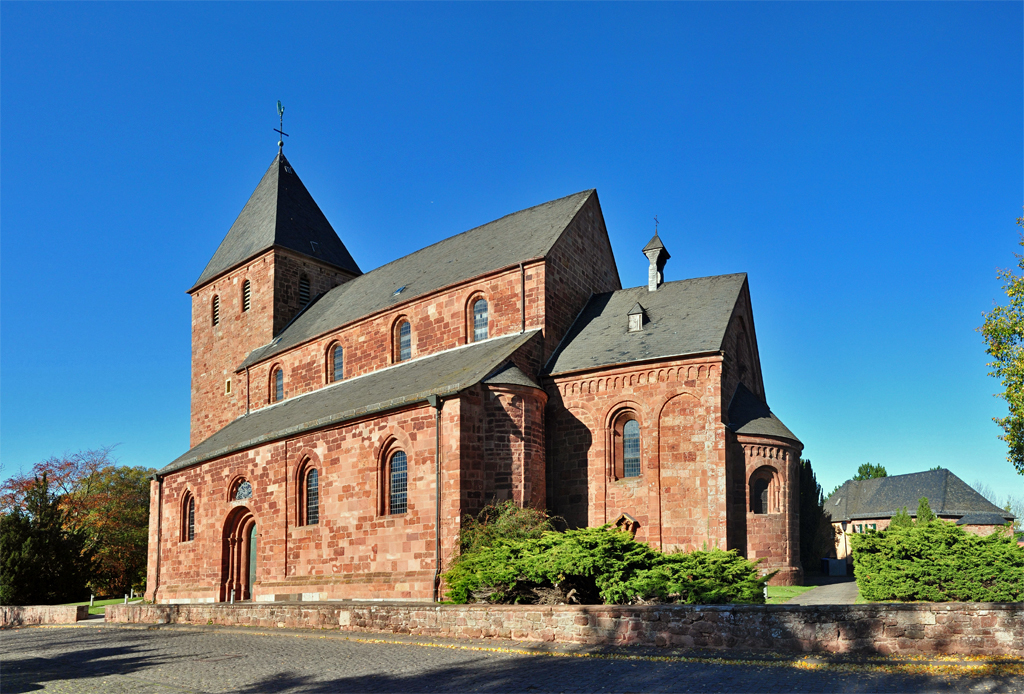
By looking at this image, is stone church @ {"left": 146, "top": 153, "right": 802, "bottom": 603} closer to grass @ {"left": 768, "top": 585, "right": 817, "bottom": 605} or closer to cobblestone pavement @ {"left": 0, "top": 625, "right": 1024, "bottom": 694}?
grass @ {"left": 768, "top": 585, "right": 817, "bottom": 605}

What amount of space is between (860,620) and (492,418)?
1221cm

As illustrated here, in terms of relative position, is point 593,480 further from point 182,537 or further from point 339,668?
point 182,537

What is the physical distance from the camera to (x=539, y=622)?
44.3ft

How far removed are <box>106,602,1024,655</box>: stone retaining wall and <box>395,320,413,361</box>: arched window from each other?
1391 centimetres

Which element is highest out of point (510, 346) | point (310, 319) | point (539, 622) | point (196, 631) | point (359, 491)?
point (310, 319)

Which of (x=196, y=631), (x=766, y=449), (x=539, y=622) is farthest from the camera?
Answer: (x=766, y=449)

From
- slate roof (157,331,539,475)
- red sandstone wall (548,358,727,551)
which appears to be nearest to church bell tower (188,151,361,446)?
Result: slate roof (157,331,539,475)

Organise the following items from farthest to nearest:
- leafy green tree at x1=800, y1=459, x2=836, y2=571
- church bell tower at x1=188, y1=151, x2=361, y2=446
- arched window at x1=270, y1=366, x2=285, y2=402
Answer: church bell tower at x1=188, y1=151, x2=361, y2=446, arched window at x1=270, y1=366, x2=285, y2=402, leafy green tree at x1=800, y1=459, x2=836, y2=571

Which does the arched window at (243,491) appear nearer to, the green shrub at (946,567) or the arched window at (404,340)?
the arched window at (404,340)

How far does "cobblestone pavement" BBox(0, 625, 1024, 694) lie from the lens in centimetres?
964

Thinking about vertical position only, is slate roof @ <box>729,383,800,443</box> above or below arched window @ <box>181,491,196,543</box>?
above

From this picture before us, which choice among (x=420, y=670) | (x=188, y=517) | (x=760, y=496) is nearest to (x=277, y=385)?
(x=188, y=517)

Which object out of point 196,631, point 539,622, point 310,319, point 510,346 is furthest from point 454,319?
point 539,622

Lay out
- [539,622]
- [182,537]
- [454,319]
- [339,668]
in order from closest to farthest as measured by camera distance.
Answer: [339,668] → [539,622] → [454,319] → [182,537]
